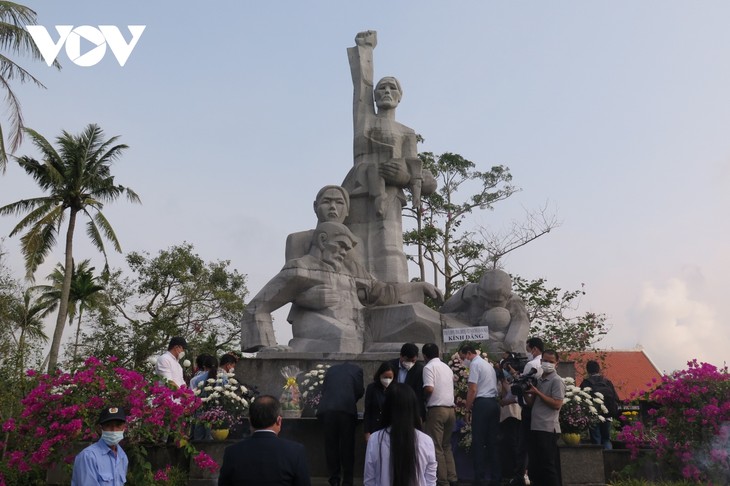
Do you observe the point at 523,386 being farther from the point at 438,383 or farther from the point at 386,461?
the point at 386,461

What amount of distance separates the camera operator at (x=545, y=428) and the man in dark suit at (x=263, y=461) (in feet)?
12.6

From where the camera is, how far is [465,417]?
8.16 metres

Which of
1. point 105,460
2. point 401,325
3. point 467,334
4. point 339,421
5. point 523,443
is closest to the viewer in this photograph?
point 105,460

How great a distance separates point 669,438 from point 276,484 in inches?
227

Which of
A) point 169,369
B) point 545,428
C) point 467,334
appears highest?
point 467,334

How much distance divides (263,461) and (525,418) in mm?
4326

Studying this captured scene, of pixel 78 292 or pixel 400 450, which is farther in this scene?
pixel 78 292

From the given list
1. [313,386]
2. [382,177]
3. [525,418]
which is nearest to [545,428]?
[525,418]

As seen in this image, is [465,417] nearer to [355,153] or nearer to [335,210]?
[335,210]

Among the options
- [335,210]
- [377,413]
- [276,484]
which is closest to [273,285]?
[335,210]

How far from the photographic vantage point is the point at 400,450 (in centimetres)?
400

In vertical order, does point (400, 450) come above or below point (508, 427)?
below

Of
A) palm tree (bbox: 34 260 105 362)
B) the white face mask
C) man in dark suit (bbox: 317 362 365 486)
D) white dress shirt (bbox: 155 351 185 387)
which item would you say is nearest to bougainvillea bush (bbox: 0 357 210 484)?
white dress shirt (bbox: 155 351 185 387)

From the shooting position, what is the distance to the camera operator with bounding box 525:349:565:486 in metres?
6.96
